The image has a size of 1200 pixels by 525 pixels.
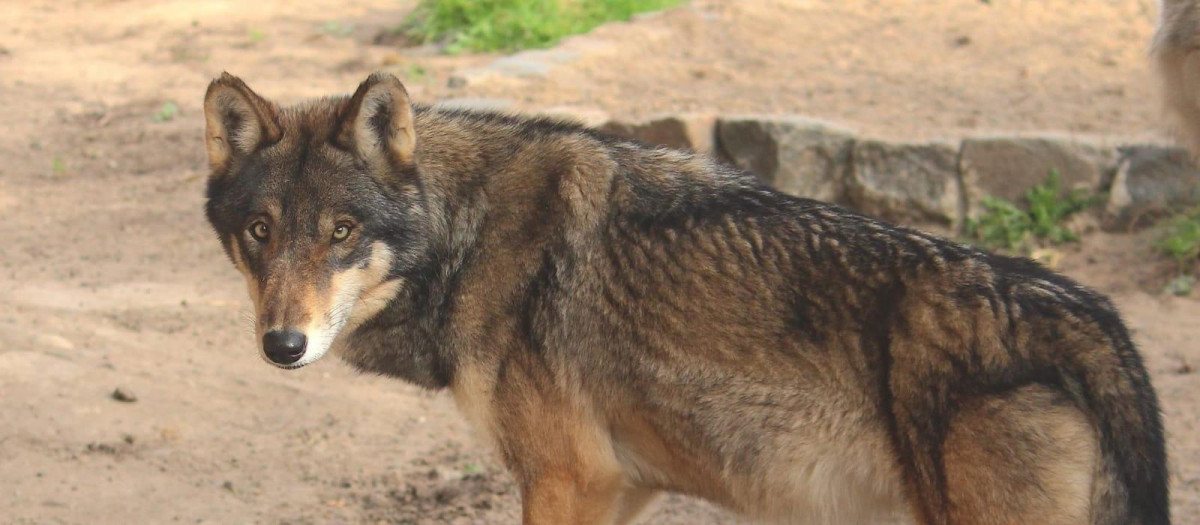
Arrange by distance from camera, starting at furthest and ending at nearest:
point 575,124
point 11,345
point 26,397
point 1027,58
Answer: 1. point 1027,58
2. point 11,345
3. point 26,397
4. point 575,124

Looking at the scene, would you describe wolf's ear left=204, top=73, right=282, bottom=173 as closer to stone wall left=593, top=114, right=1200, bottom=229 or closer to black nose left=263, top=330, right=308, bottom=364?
black nose left=263, top=330, right=308, bottom=364

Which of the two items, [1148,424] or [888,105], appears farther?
[888,105]

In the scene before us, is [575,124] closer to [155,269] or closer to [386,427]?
[386,427]

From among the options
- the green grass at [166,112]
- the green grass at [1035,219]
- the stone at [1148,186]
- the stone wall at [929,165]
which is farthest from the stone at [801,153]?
the green grass at [166,112]

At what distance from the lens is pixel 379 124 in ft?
13.5

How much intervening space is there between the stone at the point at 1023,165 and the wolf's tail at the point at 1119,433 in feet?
15.3

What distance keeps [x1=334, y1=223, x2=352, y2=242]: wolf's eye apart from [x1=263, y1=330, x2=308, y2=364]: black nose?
0.33 m

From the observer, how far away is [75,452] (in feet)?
18.1

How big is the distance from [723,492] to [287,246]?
4.95 ft

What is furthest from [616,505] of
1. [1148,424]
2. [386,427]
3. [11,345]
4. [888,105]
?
[888,105]

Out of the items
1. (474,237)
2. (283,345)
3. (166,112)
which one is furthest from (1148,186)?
(166,112)

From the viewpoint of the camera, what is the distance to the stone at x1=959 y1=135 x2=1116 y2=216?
794 cm

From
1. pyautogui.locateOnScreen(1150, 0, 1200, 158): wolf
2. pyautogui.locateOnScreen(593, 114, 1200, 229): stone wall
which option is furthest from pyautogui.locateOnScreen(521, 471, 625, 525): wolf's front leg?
pyautogui.locateOnScreen(593, 114, 1200, 229): stone wall

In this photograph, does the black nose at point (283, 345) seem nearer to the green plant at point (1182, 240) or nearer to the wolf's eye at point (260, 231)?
the wolf's eye at point (260, 231)
